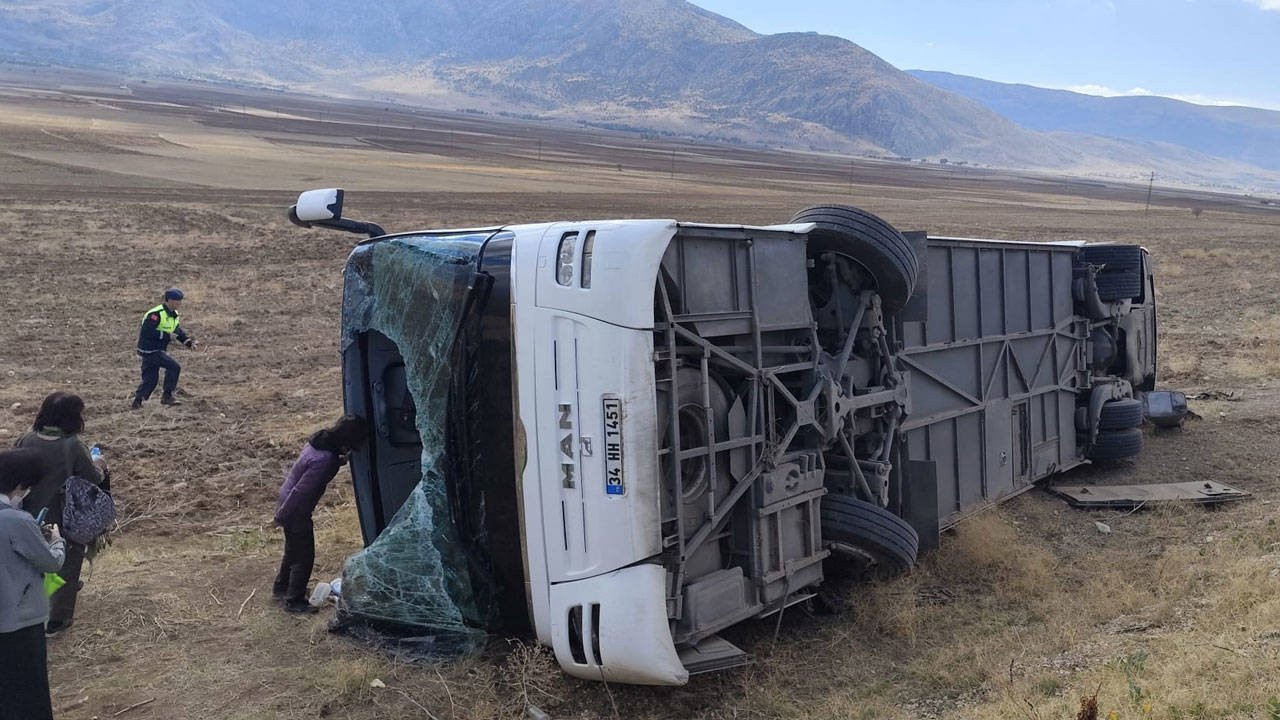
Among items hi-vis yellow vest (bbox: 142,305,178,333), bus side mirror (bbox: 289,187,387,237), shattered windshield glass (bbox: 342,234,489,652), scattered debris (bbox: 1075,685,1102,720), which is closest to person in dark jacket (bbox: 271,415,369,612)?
shattered windshield glass (bbox: 342,234,489,652)

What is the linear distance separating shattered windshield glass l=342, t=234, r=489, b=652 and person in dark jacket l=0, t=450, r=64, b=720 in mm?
1503

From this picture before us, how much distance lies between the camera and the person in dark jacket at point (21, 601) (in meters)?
4.26

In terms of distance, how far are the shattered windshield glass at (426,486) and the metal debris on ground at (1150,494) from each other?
5495 millimetres

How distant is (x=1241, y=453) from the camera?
9.85 m

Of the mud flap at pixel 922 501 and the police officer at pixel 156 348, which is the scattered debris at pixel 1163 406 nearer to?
the mud flap at pixel 922 501

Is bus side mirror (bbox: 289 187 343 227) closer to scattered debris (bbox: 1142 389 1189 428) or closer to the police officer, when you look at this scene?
the police officer

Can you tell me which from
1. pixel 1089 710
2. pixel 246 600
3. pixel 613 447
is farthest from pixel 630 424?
pixel 246 600

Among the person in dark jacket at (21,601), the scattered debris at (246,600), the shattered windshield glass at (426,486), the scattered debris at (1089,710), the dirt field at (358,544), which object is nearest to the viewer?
the scattered debris at (1089,710)

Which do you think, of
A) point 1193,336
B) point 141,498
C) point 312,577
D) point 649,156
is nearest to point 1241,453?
point 1193,336

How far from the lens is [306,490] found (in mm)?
5922

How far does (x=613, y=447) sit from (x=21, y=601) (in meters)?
2.52

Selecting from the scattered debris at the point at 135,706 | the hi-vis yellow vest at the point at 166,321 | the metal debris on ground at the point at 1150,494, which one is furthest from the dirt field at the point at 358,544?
the hi-vis yellow vest at the point at 166,321

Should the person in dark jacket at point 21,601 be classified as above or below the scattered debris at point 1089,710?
above

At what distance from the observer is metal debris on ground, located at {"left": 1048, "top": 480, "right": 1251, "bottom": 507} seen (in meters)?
8.30
